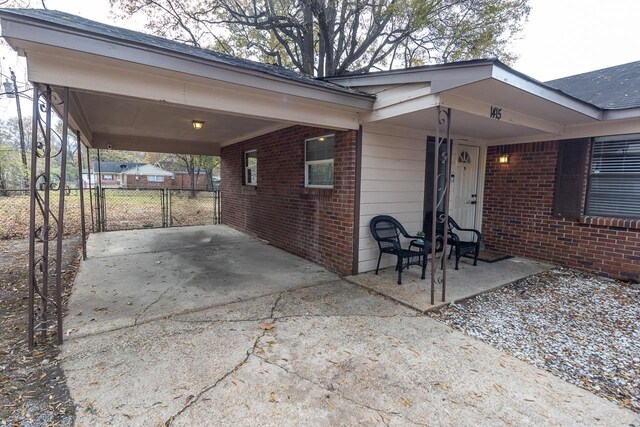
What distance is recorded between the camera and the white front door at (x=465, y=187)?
5887mm

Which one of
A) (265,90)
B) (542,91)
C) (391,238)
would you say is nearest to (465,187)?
(391,238)

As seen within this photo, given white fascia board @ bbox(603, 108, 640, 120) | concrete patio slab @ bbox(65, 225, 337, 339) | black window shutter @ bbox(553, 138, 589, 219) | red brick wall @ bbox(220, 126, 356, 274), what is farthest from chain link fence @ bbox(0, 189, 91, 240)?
white fascia board @ bbox(603, 108, 640, 120)

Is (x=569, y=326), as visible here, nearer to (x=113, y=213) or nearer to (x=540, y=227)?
(x=540, y=227)

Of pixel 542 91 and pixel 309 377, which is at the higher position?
pixel 542 91

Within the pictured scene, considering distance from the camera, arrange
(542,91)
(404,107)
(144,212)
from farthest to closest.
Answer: (144,212), (404,107), (542,91)

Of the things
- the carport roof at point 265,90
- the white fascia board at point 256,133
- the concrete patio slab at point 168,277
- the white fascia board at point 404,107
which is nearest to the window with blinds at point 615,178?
the carport roof at point 265,90

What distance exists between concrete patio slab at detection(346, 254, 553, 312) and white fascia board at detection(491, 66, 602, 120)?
7.72ft

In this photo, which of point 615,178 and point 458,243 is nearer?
point 615,178

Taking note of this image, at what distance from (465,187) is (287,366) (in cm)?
513

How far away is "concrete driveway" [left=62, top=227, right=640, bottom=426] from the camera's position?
189 cm

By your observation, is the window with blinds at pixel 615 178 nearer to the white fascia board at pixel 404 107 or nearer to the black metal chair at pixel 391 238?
the black metal chair at pixel 391 238

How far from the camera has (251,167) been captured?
26.1 ft

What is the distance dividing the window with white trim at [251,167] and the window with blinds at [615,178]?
6361 millimetres

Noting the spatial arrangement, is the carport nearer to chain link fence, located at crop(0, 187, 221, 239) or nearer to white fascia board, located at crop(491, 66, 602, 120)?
white fascia board, located at crop(491, 66, 602, 120)
